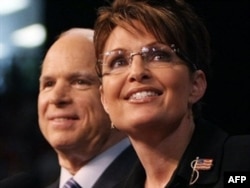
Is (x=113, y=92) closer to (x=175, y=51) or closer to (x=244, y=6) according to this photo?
(x=175, y=51)

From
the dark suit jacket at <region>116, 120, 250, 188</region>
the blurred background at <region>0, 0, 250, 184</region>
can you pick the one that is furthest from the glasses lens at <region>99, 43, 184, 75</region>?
the blurred background at <region>0, 0, 250, 184</region>

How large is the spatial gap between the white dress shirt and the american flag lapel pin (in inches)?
14.5

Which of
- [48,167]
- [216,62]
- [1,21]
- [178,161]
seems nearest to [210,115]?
[216,62]

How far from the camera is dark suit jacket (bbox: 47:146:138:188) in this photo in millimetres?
1264

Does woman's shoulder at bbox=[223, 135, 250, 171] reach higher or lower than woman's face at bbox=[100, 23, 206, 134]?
lower

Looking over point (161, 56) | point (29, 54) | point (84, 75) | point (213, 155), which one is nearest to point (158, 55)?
point (161, 56)

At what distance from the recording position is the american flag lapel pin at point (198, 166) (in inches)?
37.7

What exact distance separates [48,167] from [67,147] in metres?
0.10

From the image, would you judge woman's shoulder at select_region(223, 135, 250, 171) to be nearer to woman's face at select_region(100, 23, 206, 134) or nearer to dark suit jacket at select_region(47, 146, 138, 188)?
woman's face at select_region(100, 23, 206, 134)

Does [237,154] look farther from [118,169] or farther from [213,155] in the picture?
[118,169]

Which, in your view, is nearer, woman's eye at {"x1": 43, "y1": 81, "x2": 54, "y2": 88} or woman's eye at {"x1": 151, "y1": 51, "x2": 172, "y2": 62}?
woman's eye at {"x1": 151, "y1": 51, "x2": 172, "y2": 62}

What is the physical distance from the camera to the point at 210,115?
3.99 feet

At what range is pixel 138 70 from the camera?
3.08 feet

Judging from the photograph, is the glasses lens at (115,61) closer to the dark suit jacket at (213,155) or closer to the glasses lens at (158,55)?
the glasses lens at (158,55)
